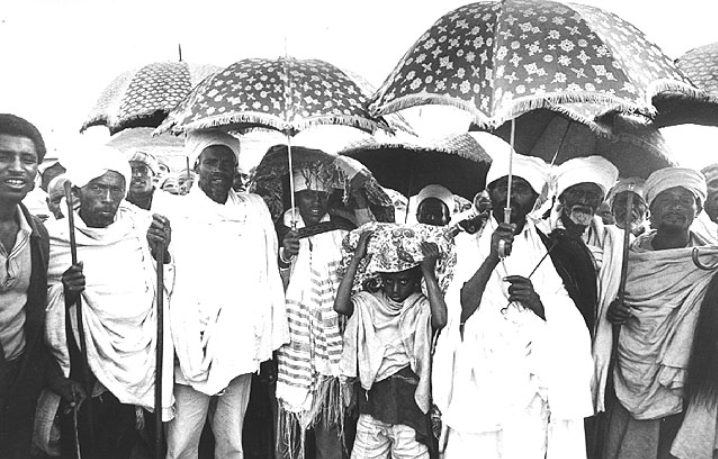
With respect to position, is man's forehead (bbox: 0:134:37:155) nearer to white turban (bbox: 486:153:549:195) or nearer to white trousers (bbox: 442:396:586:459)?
white turban (bbox: 486:153:549:195)

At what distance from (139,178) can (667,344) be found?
4.29 metres

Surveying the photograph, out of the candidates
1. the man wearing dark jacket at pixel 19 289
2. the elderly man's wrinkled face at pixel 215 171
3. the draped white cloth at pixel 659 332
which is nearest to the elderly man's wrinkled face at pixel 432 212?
the draped white cloth at pixel 659 332

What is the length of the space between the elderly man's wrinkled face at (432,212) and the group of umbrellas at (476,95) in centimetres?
30

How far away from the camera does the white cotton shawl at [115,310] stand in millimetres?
3240

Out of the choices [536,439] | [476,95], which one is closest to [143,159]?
[476,95]

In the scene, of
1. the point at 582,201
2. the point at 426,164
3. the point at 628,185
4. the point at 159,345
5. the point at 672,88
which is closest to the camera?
the point at 672,88

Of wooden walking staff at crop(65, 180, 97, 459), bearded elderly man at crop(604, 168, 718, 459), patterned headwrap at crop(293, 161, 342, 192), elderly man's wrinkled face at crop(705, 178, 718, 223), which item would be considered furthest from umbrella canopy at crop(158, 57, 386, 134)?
elderly man's wrinkled face at crop(705, 178, 718, 223)

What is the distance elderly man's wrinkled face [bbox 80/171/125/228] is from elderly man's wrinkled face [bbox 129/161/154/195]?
167cm

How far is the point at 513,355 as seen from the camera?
3252 millimetres

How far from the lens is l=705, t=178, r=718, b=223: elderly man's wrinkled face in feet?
15.8

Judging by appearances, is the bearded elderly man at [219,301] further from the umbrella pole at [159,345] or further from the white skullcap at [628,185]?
the white skullcap at [628,185]

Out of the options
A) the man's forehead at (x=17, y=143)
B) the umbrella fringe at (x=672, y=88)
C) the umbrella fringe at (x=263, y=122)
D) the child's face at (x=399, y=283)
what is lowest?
the child's face at (x=399, y=283)

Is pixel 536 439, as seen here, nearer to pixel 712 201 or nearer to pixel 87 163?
pixel 712 201

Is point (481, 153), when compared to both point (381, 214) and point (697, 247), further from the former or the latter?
point (697, 247)
